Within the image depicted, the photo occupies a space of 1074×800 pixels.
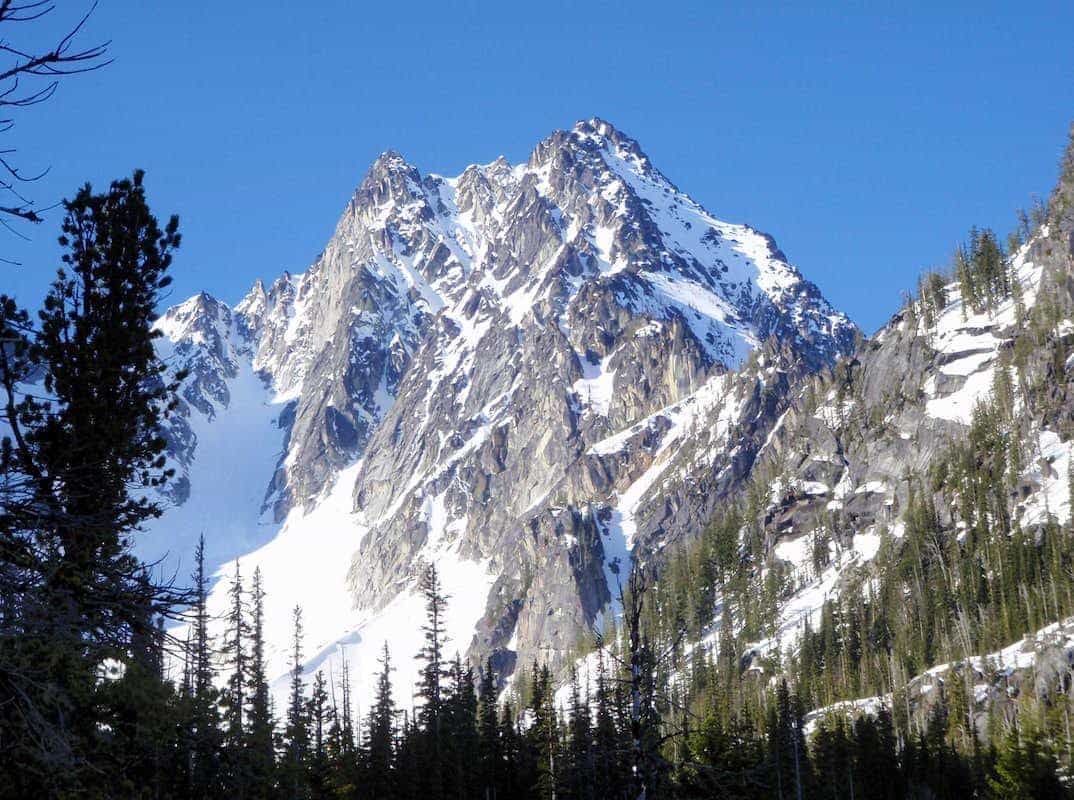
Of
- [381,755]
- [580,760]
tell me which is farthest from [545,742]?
[381,755]

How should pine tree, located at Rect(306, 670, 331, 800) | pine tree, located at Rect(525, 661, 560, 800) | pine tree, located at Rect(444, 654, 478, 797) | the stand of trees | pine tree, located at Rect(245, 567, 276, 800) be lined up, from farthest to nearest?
1. pine tree, located at Rect(444, 654, 478, 797)
2. pine tree, located at Rect(525, 661, 560, 800)
3. pine tree, located at Rect(306, 670, 331, 800)
4. pine tree, located at Rect(245, 567, 276, 800)
5. the stand of trees

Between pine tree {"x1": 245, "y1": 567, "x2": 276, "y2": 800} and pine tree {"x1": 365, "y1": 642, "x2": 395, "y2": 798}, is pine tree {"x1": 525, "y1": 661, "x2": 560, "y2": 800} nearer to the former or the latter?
pine tree {"x1": 365, "y1": 642, "x2": 395, "y2": 798}

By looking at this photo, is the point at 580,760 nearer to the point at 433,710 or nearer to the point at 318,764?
the point at 433,710

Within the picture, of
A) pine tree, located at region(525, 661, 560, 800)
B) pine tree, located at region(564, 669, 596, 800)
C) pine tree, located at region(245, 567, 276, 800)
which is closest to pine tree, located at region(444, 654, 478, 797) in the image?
pine tree, located at region(525, 661, 560, 800)

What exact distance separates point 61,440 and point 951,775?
73.6 m

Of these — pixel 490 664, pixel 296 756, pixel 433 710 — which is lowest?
pixel 296 756

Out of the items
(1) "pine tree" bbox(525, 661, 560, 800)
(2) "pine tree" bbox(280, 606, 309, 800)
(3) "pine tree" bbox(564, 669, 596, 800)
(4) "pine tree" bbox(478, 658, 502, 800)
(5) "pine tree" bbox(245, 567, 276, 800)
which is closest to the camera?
(5) "pine tree" bbox(245, 567, 276, 800)

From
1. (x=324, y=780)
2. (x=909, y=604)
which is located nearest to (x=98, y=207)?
(x=324, y=780)

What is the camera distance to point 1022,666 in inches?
3922

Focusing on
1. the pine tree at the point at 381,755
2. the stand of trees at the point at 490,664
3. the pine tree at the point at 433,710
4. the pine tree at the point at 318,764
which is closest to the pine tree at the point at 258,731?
the stand of trees at the point at 490,664

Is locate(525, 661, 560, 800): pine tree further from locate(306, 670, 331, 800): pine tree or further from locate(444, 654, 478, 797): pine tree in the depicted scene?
locate(306, 670, 331, 800): pine tree

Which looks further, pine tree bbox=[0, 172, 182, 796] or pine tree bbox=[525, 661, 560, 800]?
pine tree bbox=[525, 661, 560, 800]

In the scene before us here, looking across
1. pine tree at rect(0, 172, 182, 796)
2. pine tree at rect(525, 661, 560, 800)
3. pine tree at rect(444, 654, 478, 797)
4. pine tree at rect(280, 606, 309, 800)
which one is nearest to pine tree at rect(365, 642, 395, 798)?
pine tree at rect(444, 654, 478, 797)

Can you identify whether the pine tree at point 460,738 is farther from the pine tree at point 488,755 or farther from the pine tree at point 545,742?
the pine tree at point 545,742
